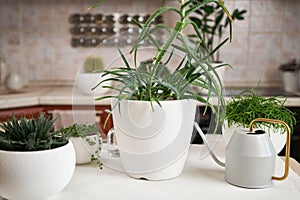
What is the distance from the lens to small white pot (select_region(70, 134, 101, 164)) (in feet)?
3.55

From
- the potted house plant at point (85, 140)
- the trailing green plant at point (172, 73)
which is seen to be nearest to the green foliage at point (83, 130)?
the potted house plant at point (85, 140)

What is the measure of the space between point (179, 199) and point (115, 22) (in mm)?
2407

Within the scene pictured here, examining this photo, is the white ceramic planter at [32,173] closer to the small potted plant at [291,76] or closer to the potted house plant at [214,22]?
the potted house plant at [214,22]

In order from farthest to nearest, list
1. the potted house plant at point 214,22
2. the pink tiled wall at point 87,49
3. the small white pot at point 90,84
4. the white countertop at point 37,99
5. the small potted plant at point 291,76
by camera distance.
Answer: the pink tiled wall at point 87,49
the small potted plant at point 291,76
the potted house plant at point 214,22
the white countertop at point 37,99
the small white pot at point 90,84

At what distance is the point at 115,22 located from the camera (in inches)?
123

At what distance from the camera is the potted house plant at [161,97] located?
0.96m

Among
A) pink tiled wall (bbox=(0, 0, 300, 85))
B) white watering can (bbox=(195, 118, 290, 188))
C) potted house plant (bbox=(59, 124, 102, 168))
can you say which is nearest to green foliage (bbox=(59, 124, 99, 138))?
potted house plant (bbox=(59, 124, 102, 168))

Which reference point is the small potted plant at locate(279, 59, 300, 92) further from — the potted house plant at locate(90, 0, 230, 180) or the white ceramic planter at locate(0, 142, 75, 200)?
the white ceramic planter at locate(0, 142, 75, 200)

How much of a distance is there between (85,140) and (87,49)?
2.20 meters

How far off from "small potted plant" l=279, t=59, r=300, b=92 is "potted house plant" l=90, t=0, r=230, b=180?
6.85 feet

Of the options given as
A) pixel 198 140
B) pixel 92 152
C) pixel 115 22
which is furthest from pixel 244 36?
pixel 92 152

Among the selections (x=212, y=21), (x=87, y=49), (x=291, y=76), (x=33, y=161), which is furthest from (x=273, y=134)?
(x=87, y=49)

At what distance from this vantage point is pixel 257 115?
3.65 feet

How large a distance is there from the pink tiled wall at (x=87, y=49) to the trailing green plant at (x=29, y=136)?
7.72 ft
